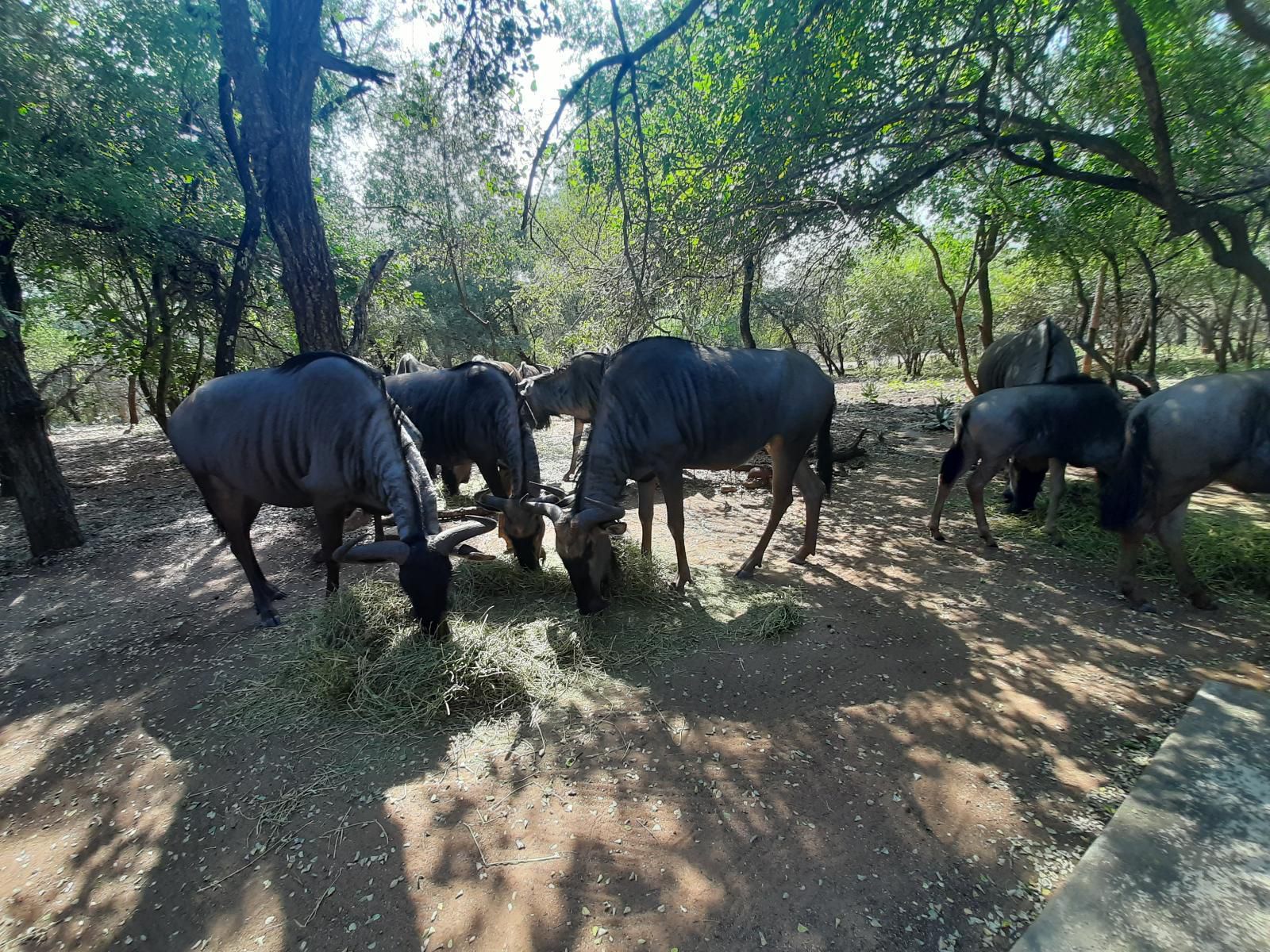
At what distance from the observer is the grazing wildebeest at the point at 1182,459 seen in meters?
4.06

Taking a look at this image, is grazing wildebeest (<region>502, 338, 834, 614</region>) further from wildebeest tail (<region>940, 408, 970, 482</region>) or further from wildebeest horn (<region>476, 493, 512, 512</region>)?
wildebeest tail (<region>940, 408, 970, 482</region>)

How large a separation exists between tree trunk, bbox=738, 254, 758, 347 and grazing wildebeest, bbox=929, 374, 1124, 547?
3.05m

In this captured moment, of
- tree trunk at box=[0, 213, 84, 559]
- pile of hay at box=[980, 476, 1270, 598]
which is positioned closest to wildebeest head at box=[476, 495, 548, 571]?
pile of hay at box=[980, 476, 1270, 598]

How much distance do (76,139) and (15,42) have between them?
2.69 ft

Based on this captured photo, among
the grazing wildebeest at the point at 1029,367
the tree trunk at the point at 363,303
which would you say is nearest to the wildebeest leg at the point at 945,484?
the grazing wildebeest at the point at 1029,367

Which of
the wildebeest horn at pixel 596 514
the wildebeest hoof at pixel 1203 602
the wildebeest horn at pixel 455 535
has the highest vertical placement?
the wildebeest horn at pixel 455 535

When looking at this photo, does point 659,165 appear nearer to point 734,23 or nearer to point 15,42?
point 734,23

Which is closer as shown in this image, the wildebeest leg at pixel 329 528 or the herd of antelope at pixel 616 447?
the herd of antelope at pixel 616 447

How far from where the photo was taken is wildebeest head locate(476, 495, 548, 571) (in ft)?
15.6

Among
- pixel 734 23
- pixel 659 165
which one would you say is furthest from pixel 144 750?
pixel 734 23

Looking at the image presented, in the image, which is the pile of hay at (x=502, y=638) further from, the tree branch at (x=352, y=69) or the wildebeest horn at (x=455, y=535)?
the tree branch at (x=352, y=69)

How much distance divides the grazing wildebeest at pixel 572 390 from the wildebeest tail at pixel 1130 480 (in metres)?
6.62

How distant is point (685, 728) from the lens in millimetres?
3326

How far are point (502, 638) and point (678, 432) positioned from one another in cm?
234
